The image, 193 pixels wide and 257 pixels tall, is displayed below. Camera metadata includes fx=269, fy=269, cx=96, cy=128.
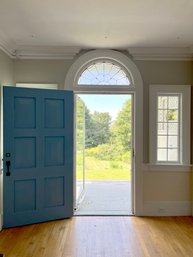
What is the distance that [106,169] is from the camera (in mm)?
8203

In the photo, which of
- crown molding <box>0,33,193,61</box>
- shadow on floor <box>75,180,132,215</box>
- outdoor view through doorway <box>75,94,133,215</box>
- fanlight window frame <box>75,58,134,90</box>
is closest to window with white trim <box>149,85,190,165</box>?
fanlight window frame <box>75,58,134,90</box>

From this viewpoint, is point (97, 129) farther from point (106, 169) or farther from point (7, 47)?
point (7, 47)

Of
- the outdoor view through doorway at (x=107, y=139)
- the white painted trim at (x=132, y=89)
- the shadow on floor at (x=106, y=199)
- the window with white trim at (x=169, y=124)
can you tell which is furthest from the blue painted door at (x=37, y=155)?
the outdoor view through doorway at (x=107, y=139)

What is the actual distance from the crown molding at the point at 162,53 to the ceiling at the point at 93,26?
0.05 feet

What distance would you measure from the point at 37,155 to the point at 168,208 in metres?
2.39

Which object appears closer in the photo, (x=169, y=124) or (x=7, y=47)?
(x=7, y=47)

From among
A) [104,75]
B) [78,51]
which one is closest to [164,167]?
[104,75]

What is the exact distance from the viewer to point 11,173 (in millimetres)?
4020

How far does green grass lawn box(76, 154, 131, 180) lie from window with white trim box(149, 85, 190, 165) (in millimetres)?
3509

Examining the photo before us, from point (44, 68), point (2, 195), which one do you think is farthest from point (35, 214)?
point (44, 68)

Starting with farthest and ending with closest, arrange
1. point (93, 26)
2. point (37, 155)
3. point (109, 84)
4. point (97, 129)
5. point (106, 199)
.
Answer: point (97, 129), point (106, 199), point (109, 84), point (37, 155), point (93, 26)

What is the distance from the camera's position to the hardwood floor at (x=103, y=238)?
322 cm

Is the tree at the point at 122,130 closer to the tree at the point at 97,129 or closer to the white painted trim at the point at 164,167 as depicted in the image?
the tree at the point at 97,129

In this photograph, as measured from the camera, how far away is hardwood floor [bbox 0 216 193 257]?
3.22m
